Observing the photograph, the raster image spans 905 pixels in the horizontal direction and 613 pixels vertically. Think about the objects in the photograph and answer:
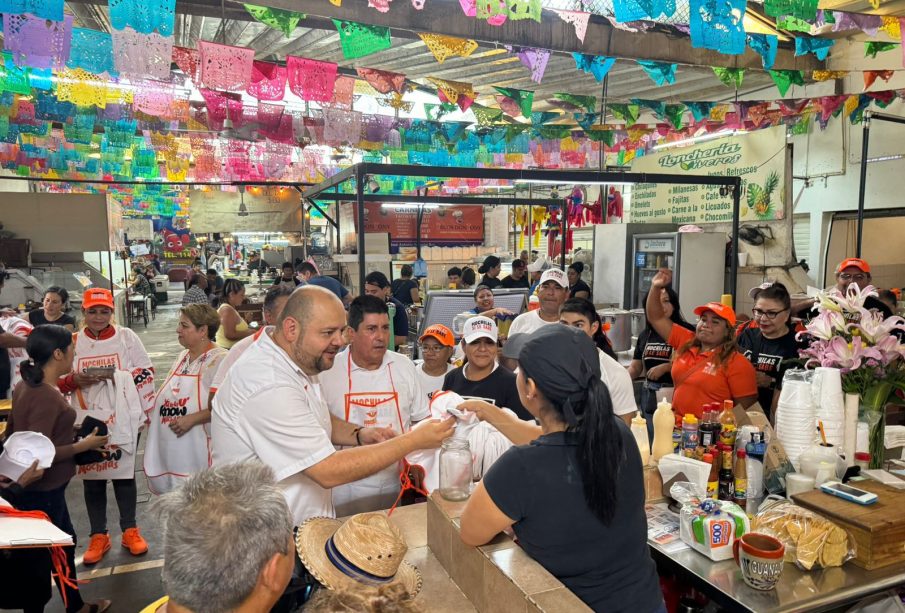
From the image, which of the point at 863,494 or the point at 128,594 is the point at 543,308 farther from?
the point at 128,594

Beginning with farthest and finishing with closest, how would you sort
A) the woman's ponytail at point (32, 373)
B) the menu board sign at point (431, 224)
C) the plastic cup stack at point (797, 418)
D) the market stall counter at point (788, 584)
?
the menu board sign at point (431, 224) → the woman's ponytail at point (32, 373) → the plastic cup stack at point (797, 418) → the market stall counter at point (788, 584)

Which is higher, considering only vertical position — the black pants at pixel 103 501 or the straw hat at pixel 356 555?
the straw hat at pixel 356 555

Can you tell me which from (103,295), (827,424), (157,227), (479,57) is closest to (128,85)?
(103,295)

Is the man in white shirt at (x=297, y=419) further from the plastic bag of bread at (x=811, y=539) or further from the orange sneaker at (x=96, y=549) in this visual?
the orange sneaker at (x=96, y=549)

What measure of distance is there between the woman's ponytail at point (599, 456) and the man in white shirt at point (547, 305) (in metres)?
2.94

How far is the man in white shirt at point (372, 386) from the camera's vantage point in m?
3.08

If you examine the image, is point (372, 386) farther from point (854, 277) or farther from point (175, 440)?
point (854, 277)

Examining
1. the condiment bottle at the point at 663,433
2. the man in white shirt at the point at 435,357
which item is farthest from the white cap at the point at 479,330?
the condiment bottle at the point at 663,433

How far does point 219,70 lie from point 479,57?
3.84 m

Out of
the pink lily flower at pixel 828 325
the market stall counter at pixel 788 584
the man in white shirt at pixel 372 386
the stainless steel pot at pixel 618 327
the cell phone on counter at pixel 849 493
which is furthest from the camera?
the stainless steel pot at pixel 618 327

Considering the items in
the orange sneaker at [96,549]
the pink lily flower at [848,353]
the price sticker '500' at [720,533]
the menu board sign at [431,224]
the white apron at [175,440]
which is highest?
the menu board sign at [431,224]

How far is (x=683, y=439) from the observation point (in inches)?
105

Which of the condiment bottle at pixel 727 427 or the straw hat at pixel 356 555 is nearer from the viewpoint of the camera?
the straw hat at pixel 356 555

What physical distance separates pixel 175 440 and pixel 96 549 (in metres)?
1.06
